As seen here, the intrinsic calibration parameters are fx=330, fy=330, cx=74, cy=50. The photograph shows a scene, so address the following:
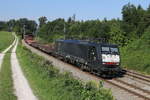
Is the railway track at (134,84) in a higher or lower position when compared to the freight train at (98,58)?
lower

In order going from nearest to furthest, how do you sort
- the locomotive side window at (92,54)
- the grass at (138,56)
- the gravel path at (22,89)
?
1. the gravel path at (22,89)
2. the locomotive side window at (92,54)
3. the grass at (138,56)

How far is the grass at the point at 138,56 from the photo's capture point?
33891mm

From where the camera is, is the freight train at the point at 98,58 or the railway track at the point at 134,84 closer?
the railway track at the point at 134,84

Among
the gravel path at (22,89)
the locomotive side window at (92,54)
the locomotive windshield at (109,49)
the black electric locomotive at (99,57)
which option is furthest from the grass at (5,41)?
the gravel path at (22,89)

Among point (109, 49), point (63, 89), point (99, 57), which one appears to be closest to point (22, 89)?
point (63, 89)

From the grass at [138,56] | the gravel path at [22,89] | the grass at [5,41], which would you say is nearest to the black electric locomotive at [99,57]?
the grass at [138,56]

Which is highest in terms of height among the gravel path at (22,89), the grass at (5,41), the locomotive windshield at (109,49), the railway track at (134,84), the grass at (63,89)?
the locomotive windshield at (109,49)

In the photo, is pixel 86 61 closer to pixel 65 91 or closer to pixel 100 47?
pixel 100 47

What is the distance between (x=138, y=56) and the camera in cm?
3834

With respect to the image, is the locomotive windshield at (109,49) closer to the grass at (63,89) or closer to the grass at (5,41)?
the grass at (63,89)

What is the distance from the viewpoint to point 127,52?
42.7m

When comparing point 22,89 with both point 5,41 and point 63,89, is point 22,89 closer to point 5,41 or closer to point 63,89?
point 63,89

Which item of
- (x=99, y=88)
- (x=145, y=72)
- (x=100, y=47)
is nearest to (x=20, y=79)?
(x=100, y=47)

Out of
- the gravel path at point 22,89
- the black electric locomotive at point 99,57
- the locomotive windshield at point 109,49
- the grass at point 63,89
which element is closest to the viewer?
the grass at point 63,89
